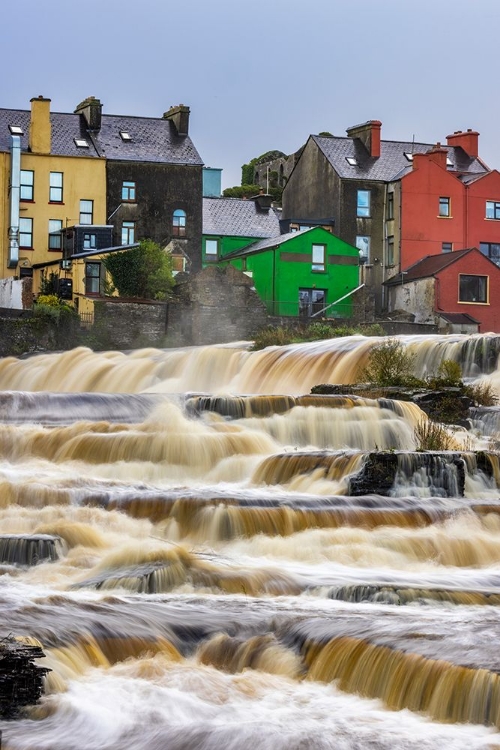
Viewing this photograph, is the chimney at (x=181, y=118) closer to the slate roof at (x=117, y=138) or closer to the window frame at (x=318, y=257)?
the slate roof at (x=117, y=138)

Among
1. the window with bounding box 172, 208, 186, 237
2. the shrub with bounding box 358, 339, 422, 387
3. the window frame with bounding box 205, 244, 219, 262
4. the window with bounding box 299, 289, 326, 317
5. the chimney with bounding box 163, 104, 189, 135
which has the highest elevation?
the chimney with bounding box 163, 104, 189, 135

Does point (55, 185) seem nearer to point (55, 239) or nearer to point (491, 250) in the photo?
point (55, 239)

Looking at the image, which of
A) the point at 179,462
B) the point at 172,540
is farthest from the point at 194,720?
the point at 179,462

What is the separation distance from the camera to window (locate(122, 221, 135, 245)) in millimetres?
61344

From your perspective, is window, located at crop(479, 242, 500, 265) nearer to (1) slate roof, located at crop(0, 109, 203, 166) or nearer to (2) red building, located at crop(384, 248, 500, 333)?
(2) red building, located at crop(384, 248, 500, 333)

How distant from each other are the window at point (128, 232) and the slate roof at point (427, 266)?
1248cm

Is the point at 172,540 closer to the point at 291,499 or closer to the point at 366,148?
the point at 291,499

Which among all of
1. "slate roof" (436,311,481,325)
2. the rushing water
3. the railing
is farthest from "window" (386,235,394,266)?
the rushing water

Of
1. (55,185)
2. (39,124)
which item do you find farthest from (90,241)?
(39,124)

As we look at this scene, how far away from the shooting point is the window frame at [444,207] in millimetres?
64312

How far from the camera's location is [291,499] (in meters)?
19.2

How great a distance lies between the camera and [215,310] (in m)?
54.0

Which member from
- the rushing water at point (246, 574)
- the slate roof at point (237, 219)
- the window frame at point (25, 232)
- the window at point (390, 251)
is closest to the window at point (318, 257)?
the window at point (390, 251)

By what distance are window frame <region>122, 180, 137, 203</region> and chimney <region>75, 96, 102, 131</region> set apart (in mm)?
3366
